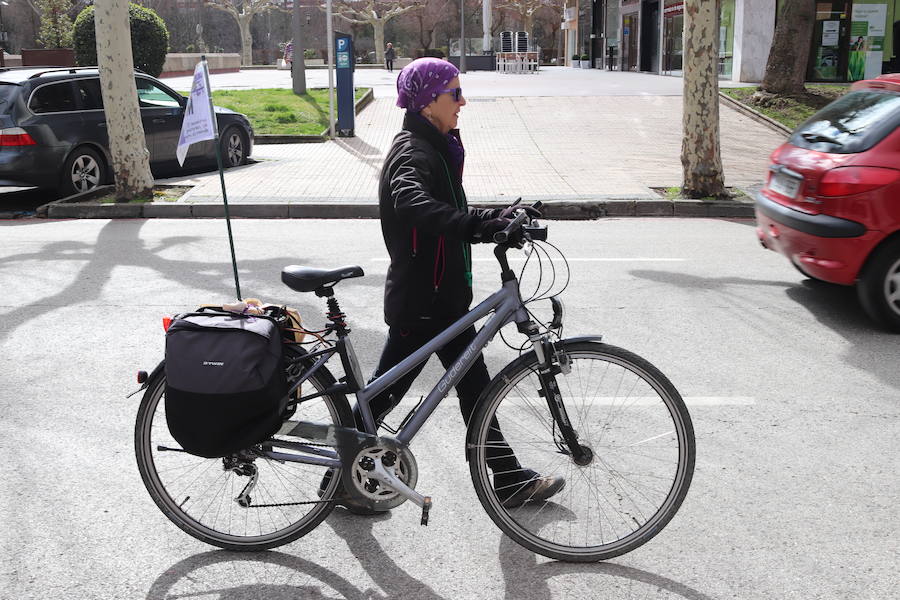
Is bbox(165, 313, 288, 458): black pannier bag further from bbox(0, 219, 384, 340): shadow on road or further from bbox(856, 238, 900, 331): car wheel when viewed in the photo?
bbox(856, 238, 900, 331): car wheel

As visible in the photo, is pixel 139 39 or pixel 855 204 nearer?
pixel 855 204

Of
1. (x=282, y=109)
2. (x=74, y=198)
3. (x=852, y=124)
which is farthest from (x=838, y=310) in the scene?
(x=282, y=109)

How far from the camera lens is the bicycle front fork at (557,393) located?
321cm

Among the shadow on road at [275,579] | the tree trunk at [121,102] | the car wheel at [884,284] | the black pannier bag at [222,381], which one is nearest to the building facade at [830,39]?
the tree trunk at [121,102]

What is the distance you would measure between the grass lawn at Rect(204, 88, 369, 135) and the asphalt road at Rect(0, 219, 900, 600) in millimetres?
10306

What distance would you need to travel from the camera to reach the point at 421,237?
11.3 feet

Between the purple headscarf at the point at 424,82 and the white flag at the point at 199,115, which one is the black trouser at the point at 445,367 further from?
the white flag at the point at 199,115

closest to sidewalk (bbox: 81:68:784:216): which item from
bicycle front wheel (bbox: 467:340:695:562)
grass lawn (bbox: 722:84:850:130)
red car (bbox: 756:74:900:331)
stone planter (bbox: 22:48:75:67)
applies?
grass lawn (bbox: 722:84:850:130)

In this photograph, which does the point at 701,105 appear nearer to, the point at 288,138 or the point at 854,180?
the point at 854,180

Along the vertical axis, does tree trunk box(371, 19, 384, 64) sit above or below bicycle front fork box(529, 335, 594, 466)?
above

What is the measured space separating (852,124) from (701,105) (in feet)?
17.4

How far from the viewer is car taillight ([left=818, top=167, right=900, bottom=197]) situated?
5.98 meters

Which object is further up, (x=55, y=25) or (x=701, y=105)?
(x=55, y=25)

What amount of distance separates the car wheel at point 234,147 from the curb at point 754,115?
9429 millimetres
